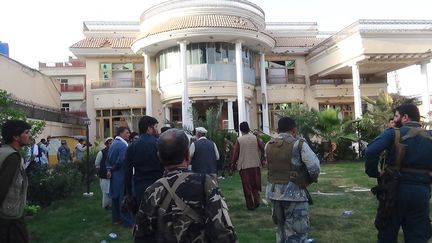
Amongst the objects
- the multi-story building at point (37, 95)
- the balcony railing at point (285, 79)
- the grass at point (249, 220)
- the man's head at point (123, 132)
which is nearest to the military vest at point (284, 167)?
the grass at point (249, 220)

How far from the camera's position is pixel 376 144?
4.27m

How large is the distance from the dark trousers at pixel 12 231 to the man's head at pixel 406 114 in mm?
3638

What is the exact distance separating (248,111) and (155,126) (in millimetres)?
21517

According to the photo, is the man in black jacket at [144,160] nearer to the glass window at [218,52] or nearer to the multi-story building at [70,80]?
the glass window at [218,52]

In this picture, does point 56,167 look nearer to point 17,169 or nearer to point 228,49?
point 17,169

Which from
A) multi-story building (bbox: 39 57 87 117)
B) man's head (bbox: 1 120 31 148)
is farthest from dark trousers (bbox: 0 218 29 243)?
multi-story building (bbox: 39 57 87 117)

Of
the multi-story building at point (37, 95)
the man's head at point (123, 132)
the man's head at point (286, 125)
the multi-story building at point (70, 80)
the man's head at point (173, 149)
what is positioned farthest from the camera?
the multi-story building at point (70, 80)

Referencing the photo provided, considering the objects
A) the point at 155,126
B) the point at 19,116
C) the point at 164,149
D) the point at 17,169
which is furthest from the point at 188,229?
the point at 19,116


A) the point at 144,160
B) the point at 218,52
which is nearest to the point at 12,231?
the point at 144,160

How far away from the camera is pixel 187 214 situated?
2.40 metres

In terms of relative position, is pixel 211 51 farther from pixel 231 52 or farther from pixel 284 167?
pixel 284 167

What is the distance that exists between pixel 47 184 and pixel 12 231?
6.78 metres

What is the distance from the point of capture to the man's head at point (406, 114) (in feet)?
14.1

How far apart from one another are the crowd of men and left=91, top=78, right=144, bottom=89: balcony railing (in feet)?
73.1
